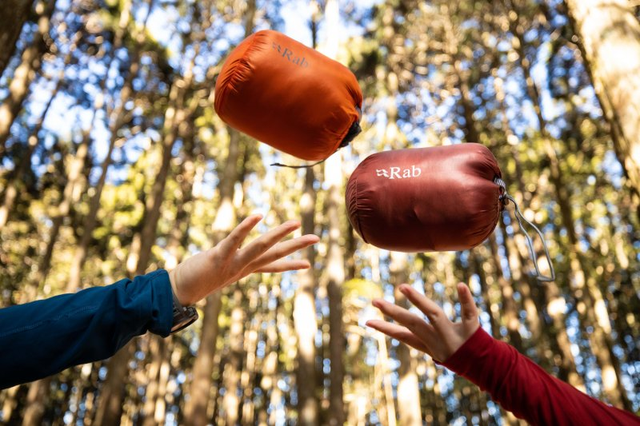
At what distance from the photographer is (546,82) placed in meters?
11.0

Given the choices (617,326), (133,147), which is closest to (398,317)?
(133,147)

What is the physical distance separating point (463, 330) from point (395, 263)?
6.47 meters

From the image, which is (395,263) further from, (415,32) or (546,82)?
(415,32)

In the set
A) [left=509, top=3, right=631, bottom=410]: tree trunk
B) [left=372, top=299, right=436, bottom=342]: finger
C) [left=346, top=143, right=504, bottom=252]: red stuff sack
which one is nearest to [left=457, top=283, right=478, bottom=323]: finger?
[left=372, top=299, right=436, bottom=342]: finger

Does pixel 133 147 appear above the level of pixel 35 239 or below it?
above

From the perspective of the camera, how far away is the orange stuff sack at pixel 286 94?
8.30 feet

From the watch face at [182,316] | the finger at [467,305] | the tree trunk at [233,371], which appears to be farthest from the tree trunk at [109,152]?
the finger at [467,305]

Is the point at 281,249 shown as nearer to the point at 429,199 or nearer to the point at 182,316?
the point at 182,316

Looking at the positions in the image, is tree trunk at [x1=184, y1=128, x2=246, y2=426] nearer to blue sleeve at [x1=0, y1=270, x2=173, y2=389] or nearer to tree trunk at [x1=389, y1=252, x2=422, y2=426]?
tree trunk at [x1=389, y1=252, x2=422, y2=426]

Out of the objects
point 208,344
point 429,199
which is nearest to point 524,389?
point 429,199

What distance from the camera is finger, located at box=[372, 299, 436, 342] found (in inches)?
69.9

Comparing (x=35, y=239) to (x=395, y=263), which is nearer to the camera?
(x=395, y=263)

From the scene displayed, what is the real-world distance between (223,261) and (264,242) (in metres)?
0.15

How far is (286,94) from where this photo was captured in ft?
8.27
